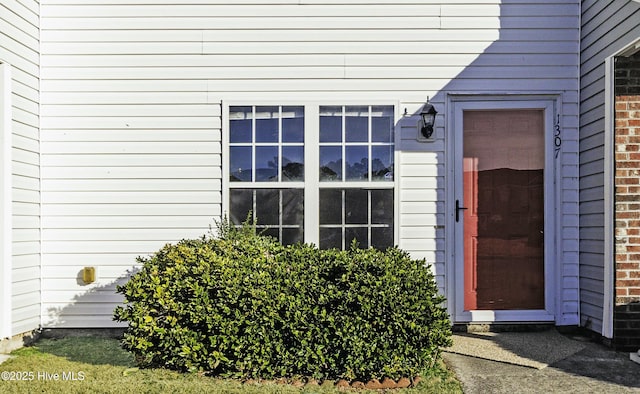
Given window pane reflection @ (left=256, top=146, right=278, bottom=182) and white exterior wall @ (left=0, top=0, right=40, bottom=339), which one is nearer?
white exterior wall @ (left=0, top=0, right=40, bottom=339)

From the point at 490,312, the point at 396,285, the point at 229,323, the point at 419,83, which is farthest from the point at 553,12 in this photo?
the point at 229,323

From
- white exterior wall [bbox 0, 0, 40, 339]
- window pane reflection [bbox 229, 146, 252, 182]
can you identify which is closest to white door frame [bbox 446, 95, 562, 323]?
window pane reflection [bbox 229, 146, 252, 182]

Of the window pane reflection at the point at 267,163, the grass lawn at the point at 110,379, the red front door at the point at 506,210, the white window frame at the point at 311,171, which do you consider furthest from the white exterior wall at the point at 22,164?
the red front door at the point at 506,210

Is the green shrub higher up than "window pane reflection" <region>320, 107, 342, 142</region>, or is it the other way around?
"window pane reflection" <region>320, 107, 342, 142</region>

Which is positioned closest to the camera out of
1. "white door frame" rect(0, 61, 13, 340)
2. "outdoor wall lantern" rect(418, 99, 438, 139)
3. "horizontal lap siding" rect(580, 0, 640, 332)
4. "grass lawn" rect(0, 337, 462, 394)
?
"grass lawn" rect(0, 337, 462, 394)

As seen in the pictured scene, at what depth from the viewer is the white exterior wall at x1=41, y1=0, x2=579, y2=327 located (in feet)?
18.6

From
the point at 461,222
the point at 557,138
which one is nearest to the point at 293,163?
the point at 461,222

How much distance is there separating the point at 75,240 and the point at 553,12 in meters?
5.07

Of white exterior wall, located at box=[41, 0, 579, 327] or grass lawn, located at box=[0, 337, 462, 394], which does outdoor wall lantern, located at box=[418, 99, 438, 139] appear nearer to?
white exterior wall, located at box=[41, 0, 579, 327]

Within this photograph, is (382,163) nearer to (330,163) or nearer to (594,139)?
(330,163)

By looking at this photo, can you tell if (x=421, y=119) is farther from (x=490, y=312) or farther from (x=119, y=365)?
(x=119, y=365)

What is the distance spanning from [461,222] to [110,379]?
3384 millimetres

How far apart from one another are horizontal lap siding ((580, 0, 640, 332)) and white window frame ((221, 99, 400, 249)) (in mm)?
1746

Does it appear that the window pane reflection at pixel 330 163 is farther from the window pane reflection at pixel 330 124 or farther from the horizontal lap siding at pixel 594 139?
the horizontal lap siding at pixel 594 139
